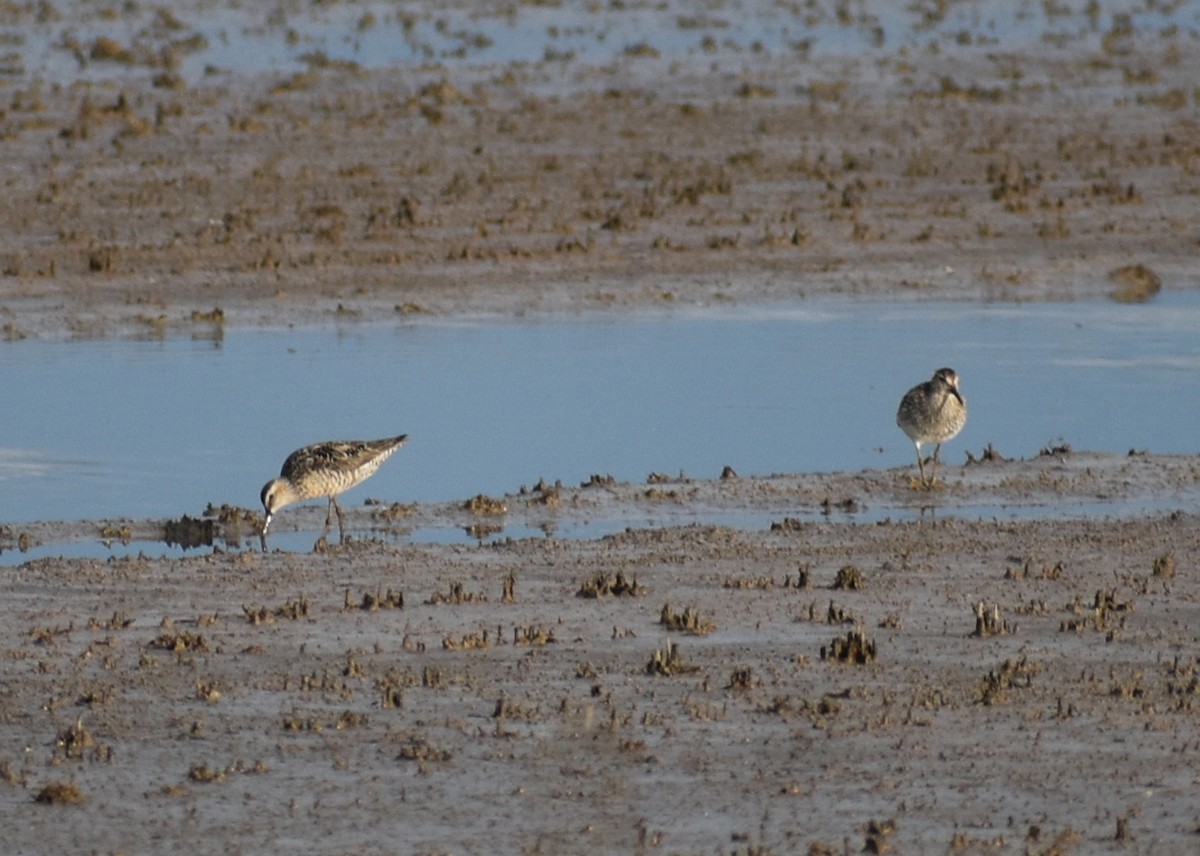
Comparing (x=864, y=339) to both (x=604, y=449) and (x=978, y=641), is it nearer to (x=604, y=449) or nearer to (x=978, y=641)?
(x=604, y=449)

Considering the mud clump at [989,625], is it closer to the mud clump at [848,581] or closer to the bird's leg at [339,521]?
the mud clump at [848,581]

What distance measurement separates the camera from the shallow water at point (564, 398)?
15164mm

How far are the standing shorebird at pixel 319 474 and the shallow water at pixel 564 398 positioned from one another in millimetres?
495

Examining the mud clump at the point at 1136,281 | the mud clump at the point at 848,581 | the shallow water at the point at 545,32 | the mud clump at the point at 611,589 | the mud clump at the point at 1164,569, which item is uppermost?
the shallow water at the point at 545,32

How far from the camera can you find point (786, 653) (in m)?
10.5

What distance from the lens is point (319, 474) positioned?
1312cm

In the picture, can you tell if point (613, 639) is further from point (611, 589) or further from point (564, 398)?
point (564, 398)

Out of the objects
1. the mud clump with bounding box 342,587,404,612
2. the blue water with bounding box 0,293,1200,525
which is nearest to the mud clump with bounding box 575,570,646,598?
the mud clump with bounding box 342,587,404,612

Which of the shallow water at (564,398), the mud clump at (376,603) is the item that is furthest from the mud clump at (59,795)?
the shallow water at (564,398)

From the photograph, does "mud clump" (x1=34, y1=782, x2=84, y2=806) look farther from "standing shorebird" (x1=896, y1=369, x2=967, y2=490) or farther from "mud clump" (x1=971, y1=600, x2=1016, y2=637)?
"standing shorebird" (x1=896, y1=369, x2=967, y2=490)

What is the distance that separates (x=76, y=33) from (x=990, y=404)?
35.1m

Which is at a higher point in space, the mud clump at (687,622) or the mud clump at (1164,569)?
the mud clump at (1164,569)

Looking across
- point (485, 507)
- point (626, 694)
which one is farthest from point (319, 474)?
point (626, 694)

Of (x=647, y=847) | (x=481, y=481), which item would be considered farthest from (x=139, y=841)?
(x=481, y=481)
